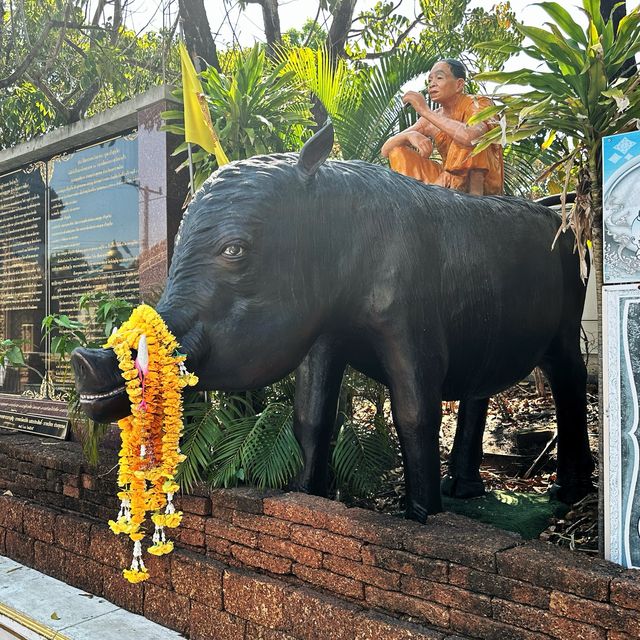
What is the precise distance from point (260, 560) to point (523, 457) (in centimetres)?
285

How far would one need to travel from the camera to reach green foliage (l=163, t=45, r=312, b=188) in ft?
17.1

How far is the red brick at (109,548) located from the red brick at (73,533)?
67 millimetres

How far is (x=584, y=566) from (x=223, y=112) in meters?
3.93

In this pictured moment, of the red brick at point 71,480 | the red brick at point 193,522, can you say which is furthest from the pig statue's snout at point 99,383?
the red brick at point 71,480

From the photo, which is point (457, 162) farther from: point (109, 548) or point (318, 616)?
point (109, 548)

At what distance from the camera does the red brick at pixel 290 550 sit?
3.46 metres

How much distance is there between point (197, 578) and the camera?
153 inches

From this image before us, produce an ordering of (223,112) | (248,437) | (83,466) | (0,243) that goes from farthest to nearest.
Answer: (0,243) → (223,112) → (83,466) → (248,437)

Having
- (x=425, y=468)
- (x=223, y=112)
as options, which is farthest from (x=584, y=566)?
(x=223, y=112)

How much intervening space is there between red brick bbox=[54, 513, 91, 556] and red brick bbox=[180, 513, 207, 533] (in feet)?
2.91

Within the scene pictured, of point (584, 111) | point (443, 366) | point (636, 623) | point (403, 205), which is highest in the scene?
point (584, 111)

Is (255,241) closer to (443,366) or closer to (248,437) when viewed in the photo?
(443,366)

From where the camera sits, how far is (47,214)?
7199 millimetres

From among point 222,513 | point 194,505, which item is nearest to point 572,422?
point 222,513
